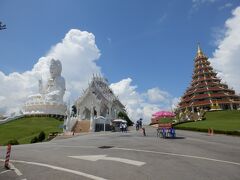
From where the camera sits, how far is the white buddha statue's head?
75.3 metres

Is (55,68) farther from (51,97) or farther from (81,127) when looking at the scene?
(81,127)

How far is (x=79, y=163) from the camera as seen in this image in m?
12.0

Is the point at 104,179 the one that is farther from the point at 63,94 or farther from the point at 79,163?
the point at 63,94

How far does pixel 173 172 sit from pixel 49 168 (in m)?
5.33

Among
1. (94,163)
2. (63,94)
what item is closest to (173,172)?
(94,163)

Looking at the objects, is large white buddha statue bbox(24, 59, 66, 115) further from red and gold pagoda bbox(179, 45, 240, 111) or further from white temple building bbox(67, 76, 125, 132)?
red and gold pagoda bbox(179, 45, 240, 111)

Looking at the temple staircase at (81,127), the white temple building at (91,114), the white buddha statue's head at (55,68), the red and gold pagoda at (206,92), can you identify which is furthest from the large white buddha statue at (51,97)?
the red and gold pagoda at (206,92)

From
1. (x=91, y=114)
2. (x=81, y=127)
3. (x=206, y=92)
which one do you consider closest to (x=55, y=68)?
(x=91, y=114)

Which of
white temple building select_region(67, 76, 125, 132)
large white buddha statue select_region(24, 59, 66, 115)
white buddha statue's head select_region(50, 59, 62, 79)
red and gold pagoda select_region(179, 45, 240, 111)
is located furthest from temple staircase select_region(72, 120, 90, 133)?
red and gold pagoda select_region(179, 45, 240, 111)

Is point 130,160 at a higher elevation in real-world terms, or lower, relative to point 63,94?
lower

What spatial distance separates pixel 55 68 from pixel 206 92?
4444cm

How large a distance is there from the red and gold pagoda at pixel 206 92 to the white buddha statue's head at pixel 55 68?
3854 cm

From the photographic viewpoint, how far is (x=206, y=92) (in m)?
72.2

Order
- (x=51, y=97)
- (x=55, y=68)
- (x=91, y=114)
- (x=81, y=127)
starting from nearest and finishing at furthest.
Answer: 1. (x=81, y=127)
2. (x=91, y=114)
3. (x=51, y=97)
4. (x=55, y=68)
